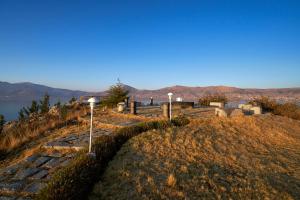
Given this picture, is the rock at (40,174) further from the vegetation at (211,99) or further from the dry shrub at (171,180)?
the vegetation at (211,99)

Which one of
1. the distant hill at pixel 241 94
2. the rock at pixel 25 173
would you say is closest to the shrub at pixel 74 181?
the rock at pixel 25 173

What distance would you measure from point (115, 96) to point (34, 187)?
12686mm

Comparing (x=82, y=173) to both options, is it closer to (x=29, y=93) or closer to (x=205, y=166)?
(x=205, y=166)

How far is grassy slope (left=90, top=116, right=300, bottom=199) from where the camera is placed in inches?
158

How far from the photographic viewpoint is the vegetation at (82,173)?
336 centimetres

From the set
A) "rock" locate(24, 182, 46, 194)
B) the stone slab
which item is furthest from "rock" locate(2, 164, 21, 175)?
"rock" locate(24, 182, 46, 194)

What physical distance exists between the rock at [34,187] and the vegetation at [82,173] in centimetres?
36

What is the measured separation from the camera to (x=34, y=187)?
3.83m

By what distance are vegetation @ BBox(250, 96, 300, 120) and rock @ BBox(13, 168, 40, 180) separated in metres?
13.3

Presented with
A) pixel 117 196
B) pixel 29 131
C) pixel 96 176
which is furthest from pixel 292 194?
pixel 29 131

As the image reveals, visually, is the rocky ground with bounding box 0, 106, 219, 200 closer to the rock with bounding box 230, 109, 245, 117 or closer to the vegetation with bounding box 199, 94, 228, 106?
the rock with bounding box 230, 109, 245, 117

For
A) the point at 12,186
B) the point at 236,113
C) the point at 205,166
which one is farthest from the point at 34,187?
the point at 236,113

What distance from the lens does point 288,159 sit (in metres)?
5.93

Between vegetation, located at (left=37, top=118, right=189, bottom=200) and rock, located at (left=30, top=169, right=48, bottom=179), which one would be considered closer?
vegetation, located at (left=37, top=118, right=189, bottom=200)
